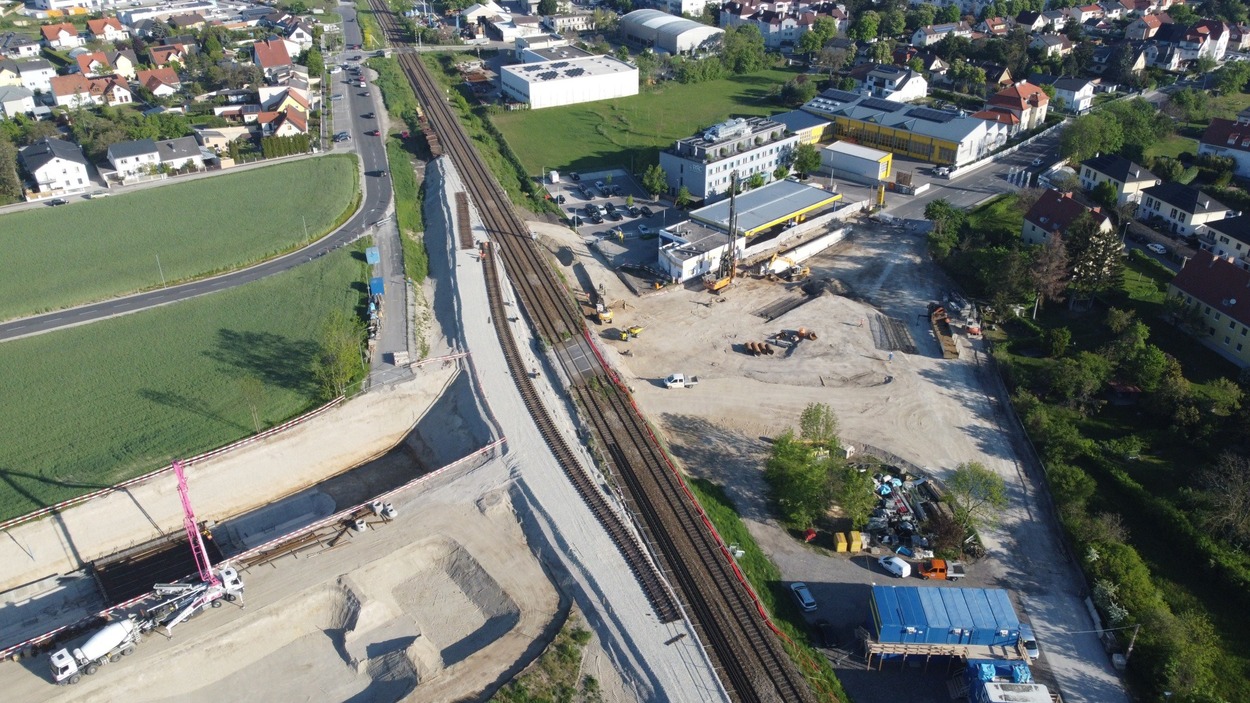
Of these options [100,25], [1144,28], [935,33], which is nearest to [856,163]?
[935,33]

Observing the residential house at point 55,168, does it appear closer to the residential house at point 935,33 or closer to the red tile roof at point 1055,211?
the red tile roof at point 1055,211

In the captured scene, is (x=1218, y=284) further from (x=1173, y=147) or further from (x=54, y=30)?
(x=54, y=30)

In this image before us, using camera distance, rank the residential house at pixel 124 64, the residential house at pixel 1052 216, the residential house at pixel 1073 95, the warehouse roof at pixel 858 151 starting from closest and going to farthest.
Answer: the residential house at pixel 1052 216 → the warehouse roof at pixel 858 151 → the residential house at pixel 1073 95 → the residential house at pixel 124 64

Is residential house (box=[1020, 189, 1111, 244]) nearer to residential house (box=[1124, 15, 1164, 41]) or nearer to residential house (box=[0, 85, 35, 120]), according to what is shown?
residential house (box=[1124, 15, 1164, 41])

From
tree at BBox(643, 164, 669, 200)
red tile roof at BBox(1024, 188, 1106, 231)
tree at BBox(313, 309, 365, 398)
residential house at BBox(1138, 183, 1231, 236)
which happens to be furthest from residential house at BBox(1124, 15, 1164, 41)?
tree at BBox(313, 309, 365, 398)

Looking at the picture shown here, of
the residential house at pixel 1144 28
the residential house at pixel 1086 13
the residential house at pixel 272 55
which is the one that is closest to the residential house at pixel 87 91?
the residential house at pixel 272 55

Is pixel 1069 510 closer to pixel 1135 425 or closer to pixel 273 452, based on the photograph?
pixel 1135 425
